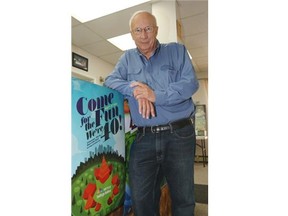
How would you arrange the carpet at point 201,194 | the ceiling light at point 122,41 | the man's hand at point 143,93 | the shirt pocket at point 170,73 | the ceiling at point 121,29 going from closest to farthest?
the man's hand at point 143,93 < the shirt pocket at point 170,73 < the carpet at point 201,194 < the ceiling at point 121,29 < the ceiling light at point 122,41

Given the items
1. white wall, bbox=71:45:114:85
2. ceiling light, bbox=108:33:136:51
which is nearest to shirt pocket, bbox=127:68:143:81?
ceiling light, bbox=108:33:136:51

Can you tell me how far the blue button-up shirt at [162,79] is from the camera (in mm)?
1210

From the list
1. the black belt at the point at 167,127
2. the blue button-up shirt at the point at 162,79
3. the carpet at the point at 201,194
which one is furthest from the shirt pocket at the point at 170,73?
the carpet at the point at 201,194

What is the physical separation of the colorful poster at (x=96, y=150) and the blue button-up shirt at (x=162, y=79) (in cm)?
9

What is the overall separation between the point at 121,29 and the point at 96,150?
3.16 meters

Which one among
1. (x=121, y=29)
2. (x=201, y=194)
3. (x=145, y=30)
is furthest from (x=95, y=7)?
(x=201, y=194)

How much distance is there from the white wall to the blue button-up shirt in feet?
11.3

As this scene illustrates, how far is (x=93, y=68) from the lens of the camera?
205 inches

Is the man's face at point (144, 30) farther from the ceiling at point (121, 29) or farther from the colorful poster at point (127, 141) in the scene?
the ceiling at point (121, 29)

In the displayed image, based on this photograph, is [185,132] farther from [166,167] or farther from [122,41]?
[122,41]

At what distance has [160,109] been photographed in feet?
4.19
